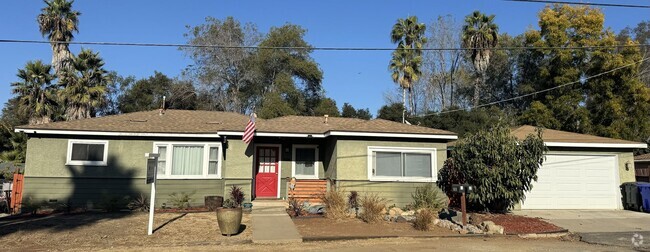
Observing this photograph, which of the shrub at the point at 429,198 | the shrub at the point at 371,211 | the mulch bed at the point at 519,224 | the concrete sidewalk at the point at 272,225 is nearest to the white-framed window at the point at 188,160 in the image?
the concrete sidewalk at the point at 272,225

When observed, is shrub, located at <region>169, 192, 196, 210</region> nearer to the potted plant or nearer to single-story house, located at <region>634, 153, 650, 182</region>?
the potted plant

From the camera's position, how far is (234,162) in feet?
51.1

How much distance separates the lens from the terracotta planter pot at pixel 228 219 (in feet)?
34.2

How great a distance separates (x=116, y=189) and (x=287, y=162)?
6346 mm

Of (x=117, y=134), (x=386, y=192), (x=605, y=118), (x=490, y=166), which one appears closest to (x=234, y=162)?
(x=117, y=134)

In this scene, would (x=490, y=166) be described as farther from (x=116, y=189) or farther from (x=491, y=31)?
(x=491, y=31)

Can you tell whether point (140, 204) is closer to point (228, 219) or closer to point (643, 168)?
point (228, 219)

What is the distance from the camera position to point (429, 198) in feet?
48.7

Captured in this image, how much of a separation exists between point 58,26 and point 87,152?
22432mm

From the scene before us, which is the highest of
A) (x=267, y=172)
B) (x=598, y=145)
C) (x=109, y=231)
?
(x=598, y=145)

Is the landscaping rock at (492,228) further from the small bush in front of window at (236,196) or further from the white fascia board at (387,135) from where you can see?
the small bush in front of window at (236,196)

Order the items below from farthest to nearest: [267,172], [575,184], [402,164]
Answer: [267,172], [575,184], [402,164]

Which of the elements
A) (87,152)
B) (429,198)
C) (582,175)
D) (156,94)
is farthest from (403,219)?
(156,94)

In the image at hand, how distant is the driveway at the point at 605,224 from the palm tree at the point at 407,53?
22.2m
